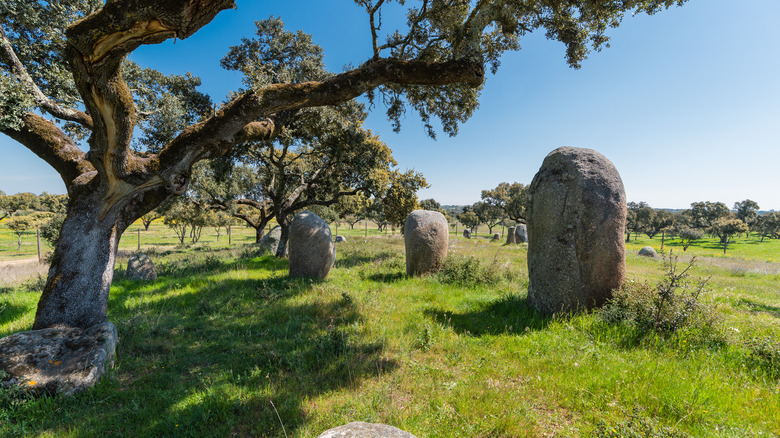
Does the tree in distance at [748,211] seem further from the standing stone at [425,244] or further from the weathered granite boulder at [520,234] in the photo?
the standing stone at [425,244]

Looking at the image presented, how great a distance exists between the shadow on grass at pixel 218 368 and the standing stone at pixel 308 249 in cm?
189

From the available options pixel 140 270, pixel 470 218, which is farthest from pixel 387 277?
pixel 470 218

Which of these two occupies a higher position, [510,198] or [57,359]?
→ [510,198]

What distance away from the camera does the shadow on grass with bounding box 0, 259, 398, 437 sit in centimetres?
311

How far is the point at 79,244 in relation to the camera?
4.79 metres

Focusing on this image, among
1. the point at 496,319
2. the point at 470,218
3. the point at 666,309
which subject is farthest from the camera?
the point at 470,218

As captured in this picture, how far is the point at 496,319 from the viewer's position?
5.82m

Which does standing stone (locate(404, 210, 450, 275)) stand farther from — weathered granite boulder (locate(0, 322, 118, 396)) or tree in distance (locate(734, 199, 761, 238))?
tree in distance (locate(734, 199, 761, 238))

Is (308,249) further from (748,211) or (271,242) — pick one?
(748,211)

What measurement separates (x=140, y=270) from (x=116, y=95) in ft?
26.4

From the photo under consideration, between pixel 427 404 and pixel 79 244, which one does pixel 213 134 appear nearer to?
pixel 79 244

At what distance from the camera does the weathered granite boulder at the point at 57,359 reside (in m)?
3.57

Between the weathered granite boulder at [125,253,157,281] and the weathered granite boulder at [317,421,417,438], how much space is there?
10.7 meters

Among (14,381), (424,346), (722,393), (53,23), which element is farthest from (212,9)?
(722,393)
